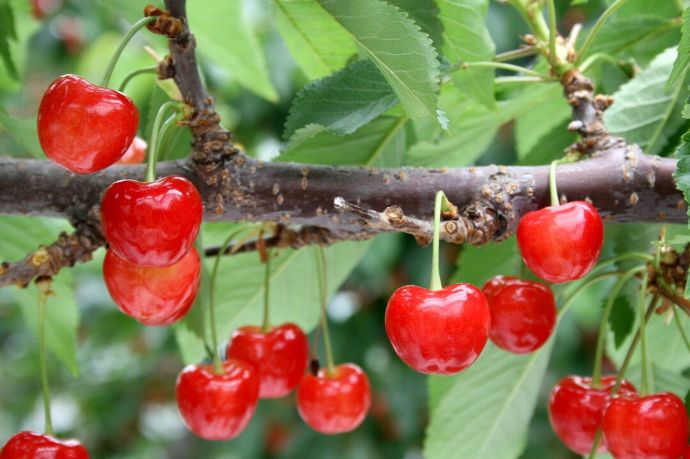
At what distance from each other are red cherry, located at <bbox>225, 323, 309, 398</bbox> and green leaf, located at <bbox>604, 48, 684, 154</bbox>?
0.67 metres

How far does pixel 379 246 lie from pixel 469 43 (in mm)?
2280

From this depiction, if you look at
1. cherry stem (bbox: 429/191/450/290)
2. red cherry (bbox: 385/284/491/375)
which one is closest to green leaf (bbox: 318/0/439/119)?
cherry stem (bbox: 429/191/450/290)

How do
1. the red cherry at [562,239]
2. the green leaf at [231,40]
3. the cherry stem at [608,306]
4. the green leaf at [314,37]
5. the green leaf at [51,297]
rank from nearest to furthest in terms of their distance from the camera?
the red cherry at [562,239]
the cherry stem at [608,306]
the green leaf at [314,37]
the green leaf at [51,297]
the green leaf at [231,40]

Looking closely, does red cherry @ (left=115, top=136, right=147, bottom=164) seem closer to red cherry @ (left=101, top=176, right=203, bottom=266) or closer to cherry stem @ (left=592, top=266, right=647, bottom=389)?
red cherry @ (left=101, top=176, right=203, bottom=266)

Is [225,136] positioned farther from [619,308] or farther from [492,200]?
[619,308]

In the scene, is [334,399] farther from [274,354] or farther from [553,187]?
[553,187]

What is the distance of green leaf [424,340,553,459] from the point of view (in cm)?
162

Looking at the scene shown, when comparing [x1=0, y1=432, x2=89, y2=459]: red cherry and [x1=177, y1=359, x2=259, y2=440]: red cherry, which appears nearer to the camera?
[x1=0, y1=432, x2=89, y2=459]: red cherry

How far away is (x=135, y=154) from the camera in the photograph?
1.52m

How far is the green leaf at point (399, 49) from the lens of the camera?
3.37 ft

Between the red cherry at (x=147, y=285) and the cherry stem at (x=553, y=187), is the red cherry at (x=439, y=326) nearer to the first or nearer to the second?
the cherry stem at (x=553, y=187)

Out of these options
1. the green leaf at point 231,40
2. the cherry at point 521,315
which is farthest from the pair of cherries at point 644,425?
the green leaf at point 231,40

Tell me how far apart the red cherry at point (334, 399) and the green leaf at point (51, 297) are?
48 centimetres

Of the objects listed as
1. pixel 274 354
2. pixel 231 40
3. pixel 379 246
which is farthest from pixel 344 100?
pixel 379 246
